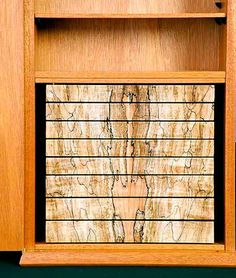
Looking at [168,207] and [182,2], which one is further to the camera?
[182,2]

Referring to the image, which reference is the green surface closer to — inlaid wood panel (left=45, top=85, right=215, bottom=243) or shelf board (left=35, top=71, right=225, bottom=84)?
inlaid wood panel (left=45, top=85, right=215, bottom=243)

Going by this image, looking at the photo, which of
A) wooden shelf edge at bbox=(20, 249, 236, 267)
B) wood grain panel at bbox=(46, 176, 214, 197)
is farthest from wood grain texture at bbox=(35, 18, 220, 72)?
wooden shelf edge at bbox=(20, 249, 236, 267)

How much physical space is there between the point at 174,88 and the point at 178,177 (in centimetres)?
37

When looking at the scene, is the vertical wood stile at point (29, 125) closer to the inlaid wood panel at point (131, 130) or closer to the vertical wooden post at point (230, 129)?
the inlaid wood panel at point (131, 130)

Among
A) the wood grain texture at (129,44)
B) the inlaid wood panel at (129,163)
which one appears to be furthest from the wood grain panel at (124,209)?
the wood grain texture at (129,44)

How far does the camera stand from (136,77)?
102 inches

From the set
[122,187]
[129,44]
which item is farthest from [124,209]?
[129,44]

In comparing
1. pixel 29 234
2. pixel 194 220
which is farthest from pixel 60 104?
pixel 194 220

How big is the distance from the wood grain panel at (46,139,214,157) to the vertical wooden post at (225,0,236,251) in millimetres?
80

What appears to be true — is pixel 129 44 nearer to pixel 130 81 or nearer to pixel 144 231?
pixel 130 81

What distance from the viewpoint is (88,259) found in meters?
2.61

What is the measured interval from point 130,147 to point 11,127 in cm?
50

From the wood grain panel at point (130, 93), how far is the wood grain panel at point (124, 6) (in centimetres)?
52

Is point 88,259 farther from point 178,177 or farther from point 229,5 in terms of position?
point 229,5
